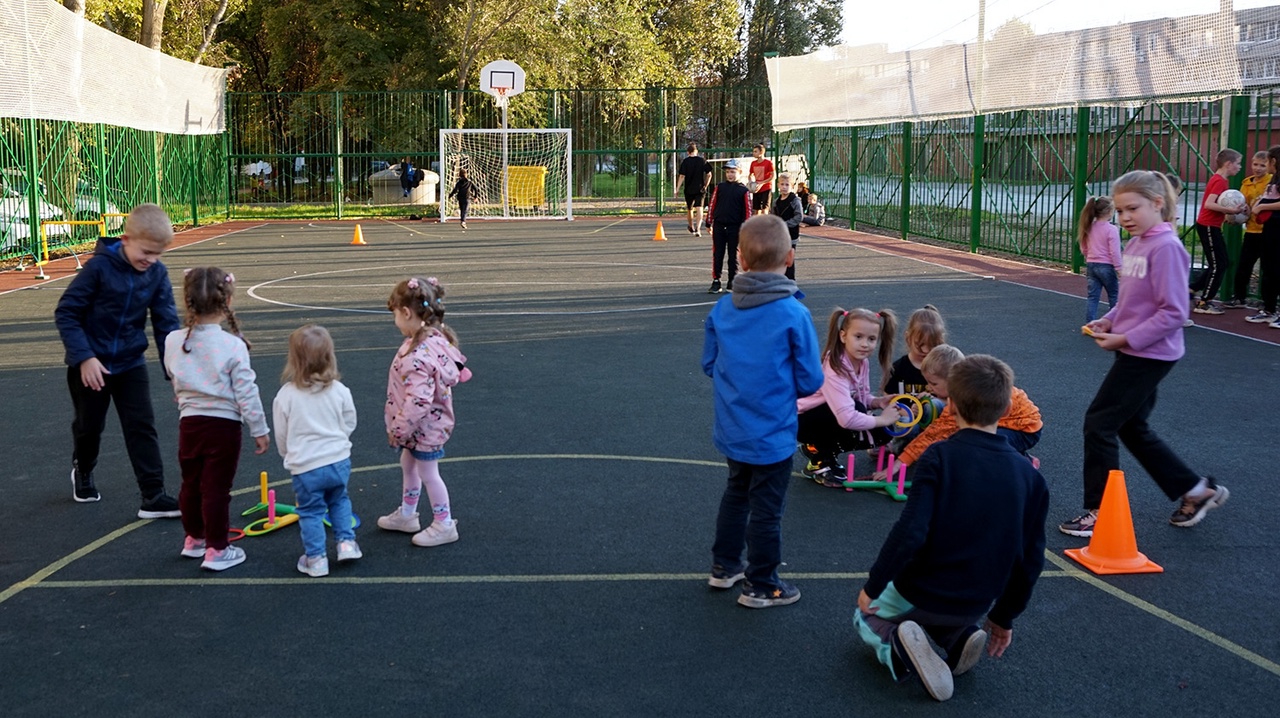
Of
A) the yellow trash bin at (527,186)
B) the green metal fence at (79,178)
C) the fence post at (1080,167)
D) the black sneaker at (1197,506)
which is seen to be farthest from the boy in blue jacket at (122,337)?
the yellow trash bin at (527,186)

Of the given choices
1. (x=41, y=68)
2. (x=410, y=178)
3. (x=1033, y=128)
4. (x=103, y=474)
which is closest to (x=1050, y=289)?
(x=1033, y=128)

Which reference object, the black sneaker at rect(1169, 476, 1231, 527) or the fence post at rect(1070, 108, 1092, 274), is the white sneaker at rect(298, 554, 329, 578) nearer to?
the black sneaker at rect(1169, 476, 1231, 527)

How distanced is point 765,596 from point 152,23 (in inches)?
1203

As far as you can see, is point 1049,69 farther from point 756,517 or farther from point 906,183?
point 756,517

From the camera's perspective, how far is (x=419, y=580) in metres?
5.05

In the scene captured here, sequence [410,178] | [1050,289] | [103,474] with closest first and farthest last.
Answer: [103,474] < [1050,289] < [410,178]

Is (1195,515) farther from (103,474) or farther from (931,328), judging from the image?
(103,474)

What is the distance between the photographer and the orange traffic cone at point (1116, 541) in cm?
516

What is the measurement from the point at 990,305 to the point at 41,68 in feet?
45.7

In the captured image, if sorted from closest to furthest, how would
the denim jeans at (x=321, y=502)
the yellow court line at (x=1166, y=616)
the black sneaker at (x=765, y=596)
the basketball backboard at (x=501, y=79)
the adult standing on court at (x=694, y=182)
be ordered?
the yellow court line at (x=1166, y=616)
the black sneaker at (x=765, y=596)
the denim jeans at (x=321, y=502)
the adult standing on court at (x=694, y=182)
the basketball backboard at (x=501, y=79)

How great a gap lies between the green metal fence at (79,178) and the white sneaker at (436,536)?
1320 cm

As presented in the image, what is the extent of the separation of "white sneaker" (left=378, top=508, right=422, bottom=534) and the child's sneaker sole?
2.63 meters

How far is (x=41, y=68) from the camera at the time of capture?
16984mm

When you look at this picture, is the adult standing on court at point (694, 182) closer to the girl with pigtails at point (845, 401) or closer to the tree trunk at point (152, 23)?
the tree trunk at point (152, 23)
